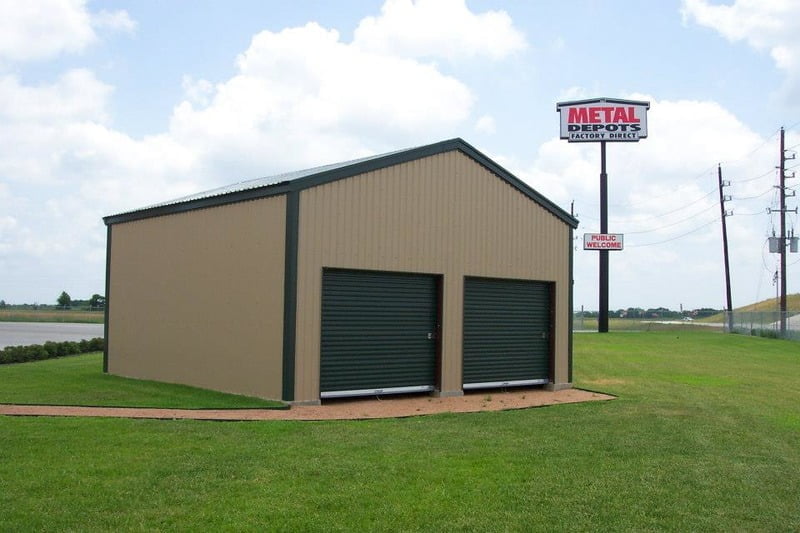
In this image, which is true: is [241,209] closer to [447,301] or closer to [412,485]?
[447,301]

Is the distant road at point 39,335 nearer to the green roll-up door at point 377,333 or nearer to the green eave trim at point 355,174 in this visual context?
the green eave trim at point 355,174

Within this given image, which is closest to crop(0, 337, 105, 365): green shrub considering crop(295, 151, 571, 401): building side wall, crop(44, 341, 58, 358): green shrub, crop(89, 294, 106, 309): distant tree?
crop(44, 341, 58, 358): green shrub

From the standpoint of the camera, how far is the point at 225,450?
8.55m

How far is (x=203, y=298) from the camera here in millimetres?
14531

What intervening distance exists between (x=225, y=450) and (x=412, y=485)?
240 centimetres

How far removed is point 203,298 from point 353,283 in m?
3.00

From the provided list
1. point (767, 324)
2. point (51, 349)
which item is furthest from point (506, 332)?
point (767, 324)

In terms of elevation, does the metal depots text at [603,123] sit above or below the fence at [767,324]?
above

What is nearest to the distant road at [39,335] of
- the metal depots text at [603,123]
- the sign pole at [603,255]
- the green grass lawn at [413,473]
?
the green grass lawn at [413,473]

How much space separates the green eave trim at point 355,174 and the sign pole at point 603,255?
2866 cm

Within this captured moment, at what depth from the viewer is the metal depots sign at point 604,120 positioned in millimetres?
43281

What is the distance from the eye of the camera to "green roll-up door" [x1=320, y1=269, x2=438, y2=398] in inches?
524

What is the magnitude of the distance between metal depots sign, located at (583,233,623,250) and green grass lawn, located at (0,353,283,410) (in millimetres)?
35214

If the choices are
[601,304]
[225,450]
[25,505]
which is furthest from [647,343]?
[25,505]
